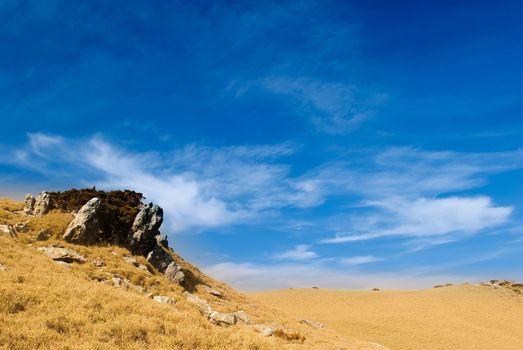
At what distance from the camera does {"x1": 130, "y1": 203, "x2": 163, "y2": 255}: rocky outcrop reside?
97.6ft

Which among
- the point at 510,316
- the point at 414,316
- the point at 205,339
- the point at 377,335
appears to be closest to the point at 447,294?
the point at 510,316

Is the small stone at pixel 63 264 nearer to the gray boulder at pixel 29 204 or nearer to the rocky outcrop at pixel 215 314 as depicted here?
the rocky outcrop at pixel 215 314

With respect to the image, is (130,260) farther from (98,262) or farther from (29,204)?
(29,204)

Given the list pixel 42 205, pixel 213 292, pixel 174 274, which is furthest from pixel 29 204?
pixel 213 292

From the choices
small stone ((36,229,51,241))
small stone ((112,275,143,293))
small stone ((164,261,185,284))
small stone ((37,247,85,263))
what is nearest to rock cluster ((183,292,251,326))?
small stone ((164,261,185,284))

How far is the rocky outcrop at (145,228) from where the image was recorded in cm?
2973

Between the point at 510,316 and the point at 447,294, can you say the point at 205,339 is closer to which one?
the point at 510,316

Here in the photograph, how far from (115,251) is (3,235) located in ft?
21.4

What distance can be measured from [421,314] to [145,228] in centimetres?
4154

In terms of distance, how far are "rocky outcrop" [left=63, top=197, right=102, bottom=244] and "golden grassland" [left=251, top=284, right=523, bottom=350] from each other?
2817 centimetres

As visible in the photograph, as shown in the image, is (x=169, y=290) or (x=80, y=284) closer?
(x=80, y=284)

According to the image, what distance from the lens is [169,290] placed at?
86.9 ft

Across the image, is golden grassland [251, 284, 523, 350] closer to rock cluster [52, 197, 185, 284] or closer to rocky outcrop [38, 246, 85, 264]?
rock cluster [52, 197, 185, 284]

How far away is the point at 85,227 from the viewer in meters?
27.6
